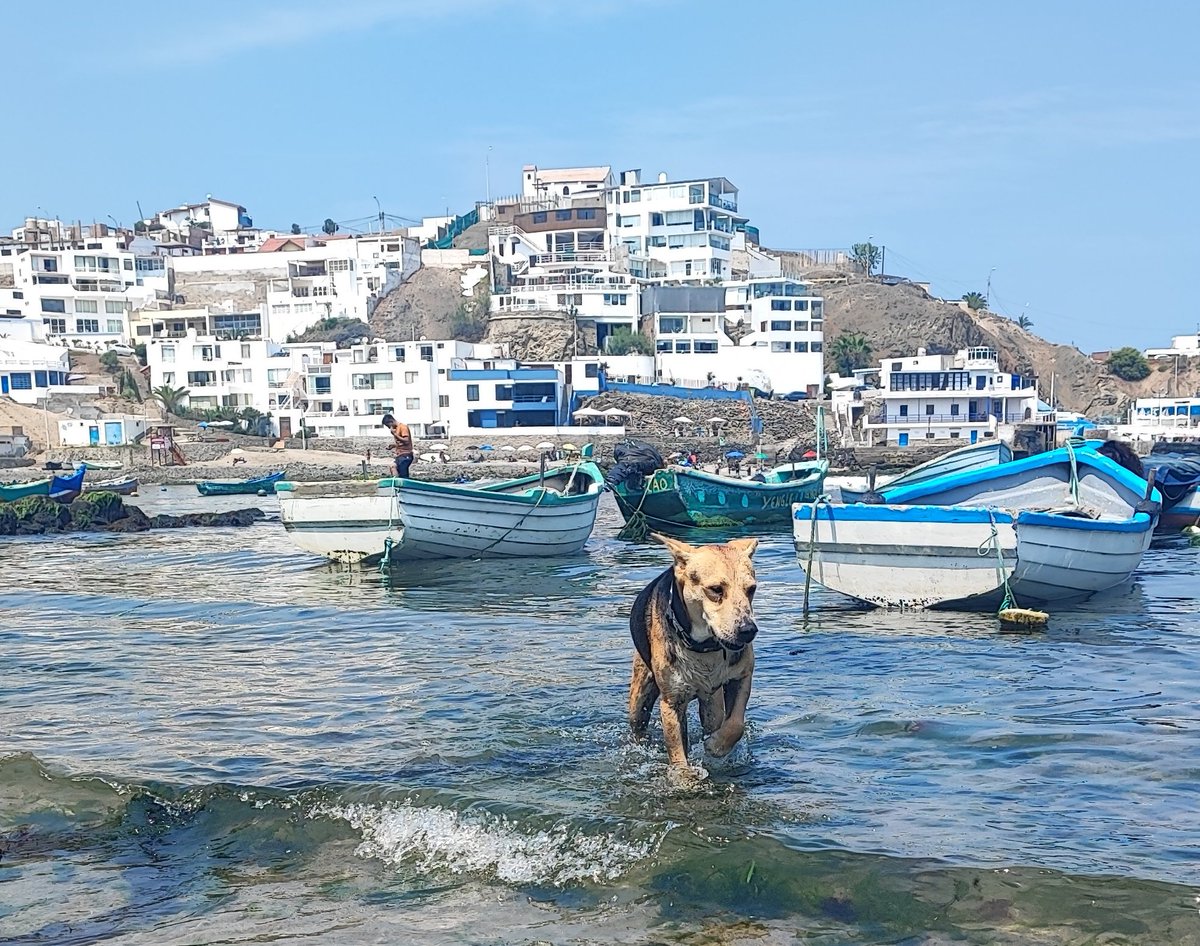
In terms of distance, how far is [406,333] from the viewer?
9906 cm

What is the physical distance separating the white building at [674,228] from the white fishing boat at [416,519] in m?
82.1

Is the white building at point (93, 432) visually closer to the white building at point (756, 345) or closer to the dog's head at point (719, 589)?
the white building at point (756, 345)

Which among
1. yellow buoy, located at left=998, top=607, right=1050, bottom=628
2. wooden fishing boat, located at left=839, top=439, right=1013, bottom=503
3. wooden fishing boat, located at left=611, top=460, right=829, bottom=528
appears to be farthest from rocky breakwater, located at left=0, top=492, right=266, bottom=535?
yellow buoy, located at left=998, top=607, right=1050, bottom=628

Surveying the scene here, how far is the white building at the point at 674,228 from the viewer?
103875 mm

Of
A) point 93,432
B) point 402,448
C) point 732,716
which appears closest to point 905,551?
point 732,716

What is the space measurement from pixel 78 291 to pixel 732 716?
3850 inches

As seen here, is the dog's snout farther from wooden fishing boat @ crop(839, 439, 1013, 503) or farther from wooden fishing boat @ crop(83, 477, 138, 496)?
wooden fishing boat @ crop(83, 477, 138, 496)

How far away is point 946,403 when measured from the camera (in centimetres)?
7325

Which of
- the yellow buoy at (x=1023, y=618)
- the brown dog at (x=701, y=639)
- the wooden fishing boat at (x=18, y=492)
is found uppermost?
the brown dog at (x=701, y=639)

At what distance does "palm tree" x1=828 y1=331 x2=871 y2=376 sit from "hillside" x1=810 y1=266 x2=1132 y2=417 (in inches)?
42.6

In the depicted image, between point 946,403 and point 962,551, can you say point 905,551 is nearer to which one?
point 962,551

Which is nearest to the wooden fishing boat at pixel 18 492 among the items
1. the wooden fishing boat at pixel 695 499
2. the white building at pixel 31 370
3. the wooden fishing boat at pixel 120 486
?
the wooden fishing boat at pixel 120 486

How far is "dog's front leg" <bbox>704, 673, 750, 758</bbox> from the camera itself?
7586mm

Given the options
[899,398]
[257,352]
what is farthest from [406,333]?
[899,398]
